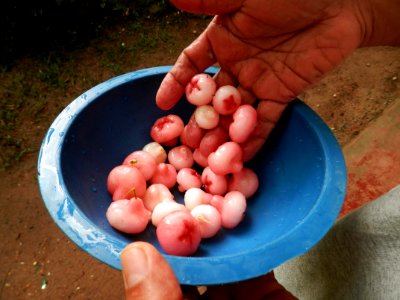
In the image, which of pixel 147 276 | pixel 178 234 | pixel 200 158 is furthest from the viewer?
pixel 200 158

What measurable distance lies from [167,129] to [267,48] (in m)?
0.26

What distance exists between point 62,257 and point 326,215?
0.83 meters

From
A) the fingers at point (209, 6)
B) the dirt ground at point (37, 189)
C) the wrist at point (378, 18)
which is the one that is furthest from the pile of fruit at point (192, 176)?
the dirt ground at point (37, 189)

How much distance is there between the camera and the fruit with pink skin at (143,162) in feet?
2.69

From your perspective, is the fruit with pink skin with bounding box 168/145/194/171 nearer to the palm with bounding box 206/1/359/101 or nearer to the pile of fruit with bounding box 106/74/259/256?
the pile of fruit with bounding box 106/74/259/256

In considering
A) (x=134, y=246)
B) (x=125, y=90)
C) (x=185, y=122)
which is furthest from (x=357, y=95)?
(x=134, y=246)

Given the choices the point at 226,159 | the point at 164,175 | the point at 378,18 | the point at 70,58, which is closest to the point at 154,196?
the point at 164,175

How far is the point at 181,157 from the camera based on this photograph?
89cm

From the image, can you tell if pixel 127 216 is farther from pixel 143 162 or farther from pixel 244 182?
pixel 244 182

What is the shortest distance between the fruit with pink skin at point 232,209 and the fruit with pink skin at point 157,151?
17 centimetres

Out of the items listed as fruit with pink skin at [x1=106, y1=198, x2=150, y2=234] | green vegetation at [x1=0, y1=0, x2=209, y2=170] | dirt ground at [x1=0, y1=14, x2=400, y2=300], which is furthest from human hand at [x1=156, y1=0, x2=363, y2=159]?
green vegetation at [x1=0, y1=0, x2=209, y2=170]

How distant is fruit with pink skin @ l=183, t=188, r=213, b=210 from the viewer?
810mm

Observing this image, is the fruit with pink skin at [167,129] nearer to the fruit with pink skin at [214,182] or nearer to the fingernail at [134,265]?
the fruit with pink skin at [214,182]

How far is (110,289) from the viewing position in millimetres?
1161
